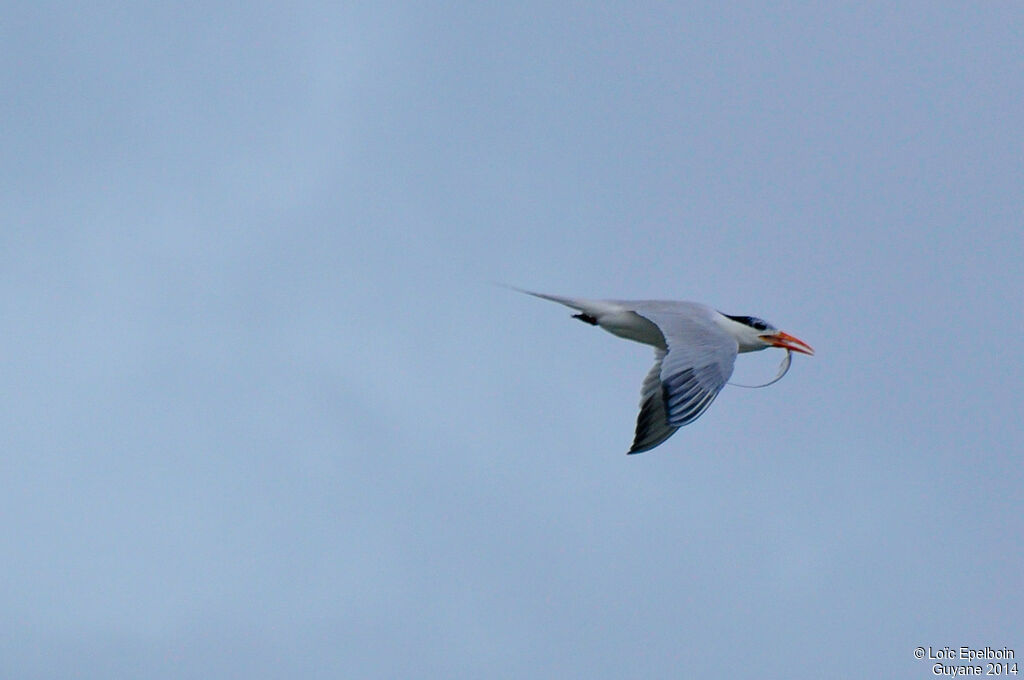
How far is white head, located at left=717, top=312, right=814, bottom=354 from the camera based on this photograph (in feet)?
64.4

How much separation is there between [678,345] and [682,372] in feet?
2.40

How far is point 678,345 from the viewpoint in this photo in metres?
16.1

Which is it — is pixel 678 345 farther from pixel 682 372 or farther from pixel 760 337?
pixel 760 337

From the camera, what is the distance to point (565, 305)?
18875 mm

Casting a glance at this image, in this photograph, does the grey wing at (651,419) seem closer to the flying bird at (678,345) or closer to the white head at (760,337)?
the flying bird at (678,345)

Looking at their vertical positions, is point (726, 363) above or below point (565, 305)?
below

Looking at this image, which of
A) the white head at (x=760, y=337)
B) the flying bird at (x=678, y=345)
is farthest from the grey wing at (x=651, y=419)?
the white head at (x=760, y=337)

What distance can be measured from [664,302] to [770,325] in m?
1.84

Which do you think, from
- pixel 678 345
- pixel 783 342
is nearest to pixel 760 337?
pixel 783 342

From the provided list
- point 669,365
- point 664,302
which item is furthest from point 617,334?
point 669,365

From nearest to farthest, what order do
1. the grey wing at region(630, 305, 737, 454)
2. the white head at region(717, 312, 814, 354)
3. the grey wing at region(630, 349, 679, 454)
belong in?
the grey wing at region(630, 305, 737, 454)
the grey wing at region(630, 349, 679, 454)
the white head at region(717, 312, 814, 354)

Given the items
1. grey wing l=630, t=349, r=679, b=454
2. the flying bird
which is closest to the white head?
the flying bird

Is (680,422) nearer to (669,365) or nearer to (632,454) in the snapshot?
(669,365)

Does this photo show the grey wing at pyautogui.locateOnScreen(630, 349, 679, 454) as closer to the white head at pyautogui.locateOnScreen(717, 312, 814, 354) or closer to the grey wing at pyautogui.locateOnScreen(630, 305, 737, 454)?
the grey wing at pyautogui.locateOnScreen(630, 305, 737, 454)
